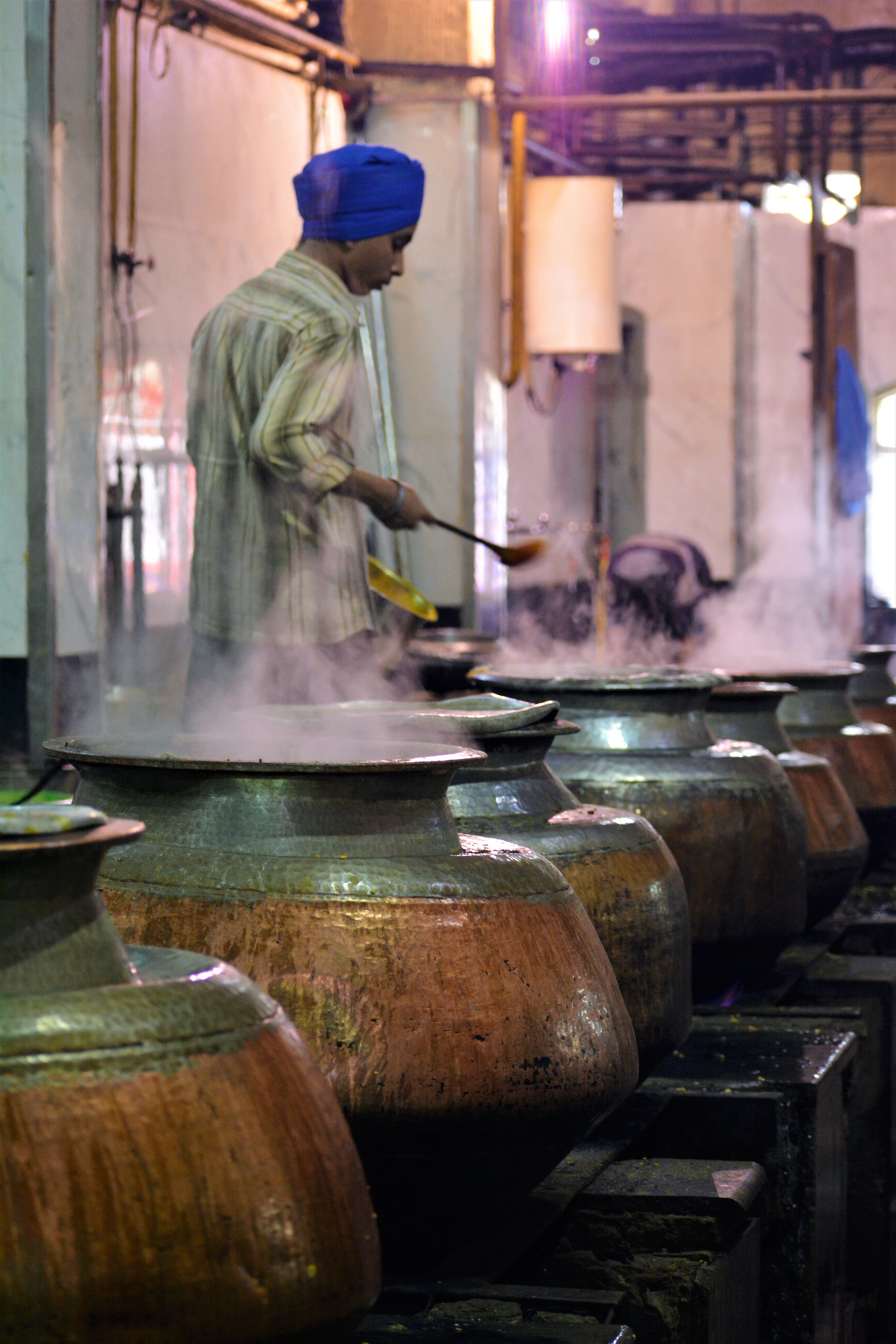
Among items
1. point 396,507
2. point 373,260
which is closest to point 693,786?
point 396,507

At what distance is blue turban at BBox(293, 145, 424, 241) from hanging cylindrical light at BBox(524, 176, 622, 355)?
4.14 meters

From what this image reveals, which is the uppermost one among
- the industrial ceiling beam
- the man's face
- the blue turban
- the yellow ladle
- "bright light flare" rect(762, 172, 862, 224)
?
"bright light flare" rect(762, 172, 862, 224)

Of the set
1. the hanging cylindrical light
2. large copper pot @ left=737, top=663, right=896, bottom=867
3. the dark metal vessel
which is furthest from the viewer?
the hanging cylindrical light

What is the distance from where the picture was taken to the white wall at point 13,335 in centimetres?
433

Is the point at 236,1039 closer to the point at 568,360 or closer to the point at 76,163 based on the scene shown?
the point at 76,163

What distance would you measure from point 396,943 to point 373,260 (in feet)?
6.88

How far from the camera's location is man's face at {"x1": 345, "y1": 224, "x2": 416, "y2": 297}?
12.0ft

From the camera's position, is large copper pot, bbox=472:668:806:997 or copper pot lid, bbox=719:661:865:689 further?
copper pot lid, bbox=719:661:865:689

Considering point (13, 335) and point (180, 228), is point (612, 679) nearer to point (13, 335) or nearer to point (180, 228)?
point (13, 335)

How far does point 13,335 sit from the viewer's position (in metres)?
4.38

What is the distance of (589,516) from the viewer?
38.4ft

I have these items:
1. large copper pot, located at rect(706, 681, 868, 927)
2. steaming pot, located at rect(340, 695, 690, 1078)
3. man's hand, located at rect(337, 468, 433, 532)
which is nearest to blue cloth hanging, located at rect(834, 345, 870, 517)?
large copper pot, located at rect(706, 681, 868, 927)

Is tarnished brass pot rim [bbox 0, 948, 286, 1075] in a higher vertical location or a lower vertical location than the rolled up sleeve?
lower

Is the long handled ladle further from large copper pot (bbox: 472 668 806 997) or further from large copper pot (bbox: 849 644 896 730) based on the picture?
large copper pot (bbox: 849 644 896 730)
